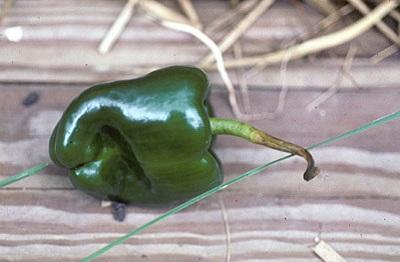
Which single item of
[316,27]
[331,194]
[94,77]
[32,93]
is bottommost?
[32,93]

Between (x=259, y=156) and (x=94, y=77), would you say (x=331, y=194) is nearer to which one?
(x=259, y=156)

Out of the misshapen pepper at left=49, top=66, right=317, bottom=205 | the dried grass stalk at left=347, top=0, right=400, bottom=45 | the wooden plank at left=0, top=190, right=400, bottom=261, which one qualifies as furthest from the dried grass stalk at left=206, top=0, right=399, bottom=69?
the wooden plank at left=0, top=190, right=400, bottom=261

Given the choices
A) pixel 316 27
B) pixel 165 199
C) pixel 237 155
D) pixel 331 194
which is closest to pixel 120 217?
pixel 165 199

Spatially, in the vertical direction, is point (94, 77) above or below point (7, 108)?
above

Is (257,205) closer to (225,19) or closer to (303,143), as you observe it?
(303,143)

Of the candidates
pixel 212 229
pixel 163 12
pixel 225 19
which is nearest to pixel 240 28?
pixel 225 19

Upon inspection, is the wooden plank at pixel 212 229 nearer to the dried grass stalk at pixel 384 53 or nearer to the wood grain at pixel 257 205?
the wood grain at pixel 257 205
